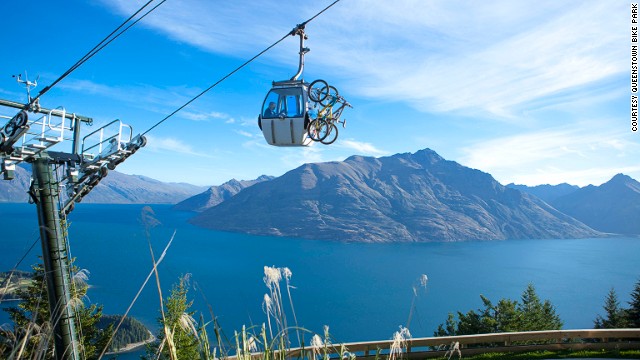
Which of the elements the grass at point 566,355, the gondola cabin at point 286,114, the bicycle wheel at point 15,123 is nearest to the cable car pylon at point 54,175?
the bicycle wheel at point 15,123

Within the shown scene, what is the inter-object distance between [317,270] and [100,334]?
86.2 m

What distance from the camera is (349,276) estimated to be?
310ft

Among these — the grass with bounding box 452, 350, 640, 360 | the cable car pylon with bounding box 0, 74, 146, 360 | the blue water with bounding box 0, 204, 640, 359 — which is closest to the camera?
the cable car pylon with bounding box 0, 74, 146, 360

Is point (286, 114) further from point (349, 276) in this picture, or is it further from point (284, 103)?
point (349, 276)

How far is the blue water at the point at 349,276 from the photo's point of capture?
6381 centimetres

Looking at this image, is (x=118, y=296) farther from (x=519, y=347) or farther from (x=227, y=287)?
(x=519, y=347)

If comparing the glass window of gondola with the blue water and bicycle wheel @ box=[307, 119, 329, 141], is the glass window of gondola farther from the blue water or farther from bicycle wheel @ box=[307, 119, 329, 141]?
the blue water

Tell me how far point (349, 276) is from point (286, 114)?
89211 millimetres

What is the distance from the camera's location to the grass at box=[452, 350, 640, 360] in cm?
1040

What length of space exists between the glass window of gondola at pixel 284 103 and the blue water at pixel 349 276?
29.5 m

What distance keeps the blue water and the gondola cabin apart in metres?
29.1

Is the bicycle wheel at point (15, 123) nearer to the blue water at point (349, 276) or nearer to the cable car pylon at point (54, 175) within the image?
the cable car pylon at point (54, 175)

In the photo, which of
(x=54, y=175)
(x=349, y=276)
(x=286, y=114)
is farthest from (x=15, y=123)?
(x=349, y=276)

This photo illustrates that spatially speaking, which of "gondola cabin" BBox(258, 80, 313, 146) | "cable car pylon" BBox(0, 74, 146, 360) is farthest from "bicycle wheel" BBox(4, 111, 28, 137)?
"gondola cabin" BBox(258, 80, 313, 146)
